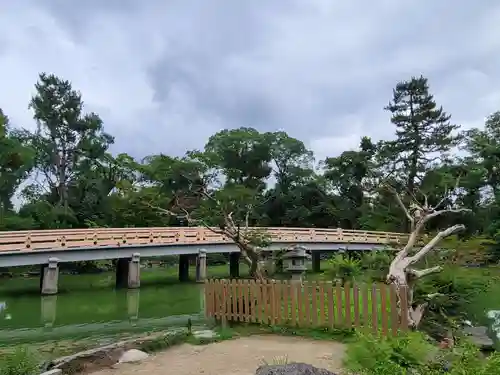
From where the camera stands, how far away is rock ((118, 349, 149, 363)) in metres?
6.50

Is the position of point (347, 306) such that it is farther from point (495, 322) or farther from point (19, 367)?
point (19, 367)

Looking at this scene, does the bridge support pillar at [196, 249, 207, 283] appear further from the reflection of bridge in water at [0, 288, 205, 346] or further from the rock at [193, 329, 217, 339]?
the rock at [193, 329, 217, 339]

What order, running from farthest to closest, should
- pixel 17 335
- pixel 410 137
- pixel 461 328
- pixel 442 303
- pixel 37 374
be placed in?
pixel 410 137 → pixel 17 335 → pixel 442 303 → pixel 461 328 → pixel 37 374

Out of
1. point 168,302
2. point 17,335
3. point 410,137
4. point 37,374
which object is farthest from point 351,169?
point 37,374

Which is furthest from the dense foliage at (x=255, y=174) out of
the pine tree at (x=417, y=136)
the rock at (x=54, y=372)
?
the rock at (x=54, y=372)

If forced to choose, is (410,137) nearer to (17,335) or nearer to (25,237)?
(25,237)

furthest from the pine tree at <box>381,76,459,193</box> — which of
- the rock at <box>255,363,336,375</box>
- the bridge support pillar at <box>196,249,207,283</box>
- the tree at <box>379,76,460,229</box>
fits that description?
the rock at <box>255,363,336,375</box>

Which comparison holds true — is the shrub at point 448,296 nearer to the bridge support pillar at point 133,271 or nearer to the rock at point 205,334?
the rock at point 205,334

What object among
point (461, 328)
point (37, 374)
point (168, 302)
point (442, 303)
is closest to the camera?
point (37, 374)

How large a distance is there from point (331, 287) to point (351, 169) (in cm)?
3057

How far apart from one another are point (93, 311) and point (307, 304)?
9785 millimetres

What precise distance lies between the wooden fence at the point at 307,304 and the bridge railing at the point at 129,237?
31.3ft

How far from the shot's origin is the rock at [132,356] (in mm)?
6500

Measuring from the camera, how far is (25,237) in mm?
18781
